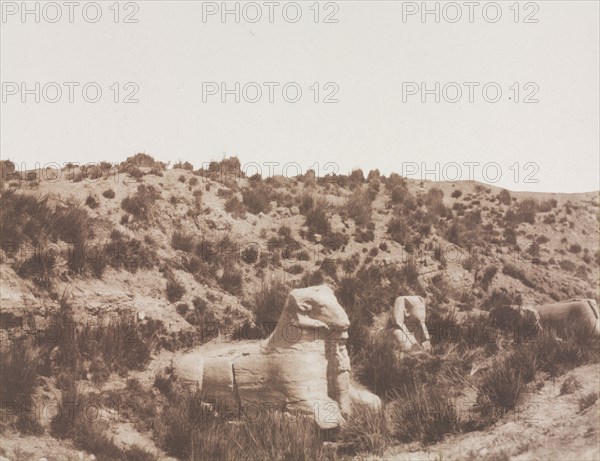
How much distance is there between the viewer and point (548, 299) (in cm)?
1931

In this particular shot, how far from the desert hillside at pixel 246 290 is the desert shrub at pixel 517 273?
0.24 feet

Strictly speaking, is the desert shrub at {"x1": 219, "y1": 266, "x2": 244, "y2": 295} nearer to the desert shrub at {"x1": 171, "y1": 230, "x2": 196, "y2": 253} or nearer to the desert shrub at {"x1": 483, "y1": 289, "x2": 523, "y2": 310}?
the desert shrub at {"x1": 171, "y1": 230, "x2": 196, "y2": 253}

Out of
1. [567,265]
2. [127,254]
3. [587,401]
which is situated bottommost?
[587,401]

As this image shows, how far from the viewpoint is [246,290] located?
15953 millimetres

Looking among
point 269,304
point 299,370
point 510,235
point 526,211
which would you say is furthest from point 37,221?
point 526,211

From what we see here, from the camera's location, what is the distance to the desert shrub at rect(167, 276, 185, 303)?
13977 mm

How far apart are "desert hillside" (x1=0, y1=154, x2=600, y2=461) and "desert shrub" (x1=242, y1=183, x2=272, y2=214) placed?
0.09 m

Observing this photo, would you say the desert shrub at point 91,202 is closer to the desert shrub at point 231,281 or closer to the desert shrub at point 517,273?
the desert shrub at point 231,281

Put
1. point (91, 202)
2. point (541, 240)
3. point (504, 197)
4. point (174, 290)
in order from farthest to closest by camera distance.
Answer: point (504, 197), point (541, 240), point (91, 202), point (174, 290)

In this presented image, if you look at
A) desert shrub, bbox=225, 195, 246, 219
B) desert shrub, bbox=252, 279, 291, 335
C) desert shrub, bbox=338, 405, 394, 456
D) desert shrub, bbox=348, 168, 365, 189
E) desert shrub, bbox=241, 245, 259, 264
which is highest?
desert shrub, bbox=348, 168, 365, 189

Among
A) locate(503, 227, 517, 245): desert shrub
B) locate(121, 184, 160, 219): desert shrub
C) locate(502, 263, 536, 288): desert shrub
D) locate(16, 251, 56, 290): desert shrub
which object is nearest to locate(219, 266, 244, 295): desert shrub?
locate(121, 184, 160, 219): desert shrub

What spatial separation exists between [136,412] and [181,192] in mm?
9487

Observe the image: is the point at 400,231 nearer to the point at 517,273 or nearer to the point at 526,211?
the point at 517,273

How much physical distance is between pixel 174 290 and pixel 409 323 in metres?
5.85
